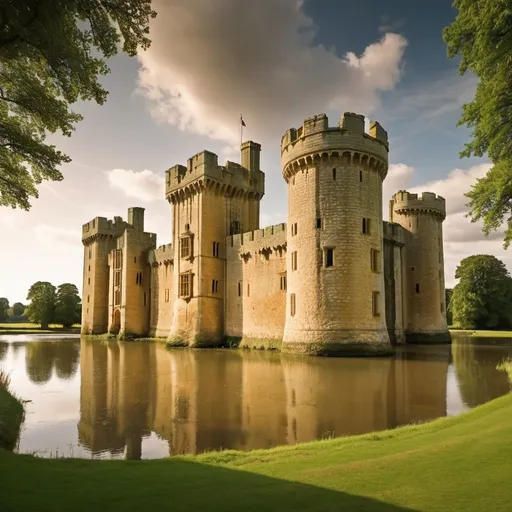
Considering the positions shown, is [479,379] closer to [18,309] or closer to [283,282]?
[283,282]

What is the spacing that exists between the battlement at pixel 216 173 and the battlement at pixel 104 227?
1586cm

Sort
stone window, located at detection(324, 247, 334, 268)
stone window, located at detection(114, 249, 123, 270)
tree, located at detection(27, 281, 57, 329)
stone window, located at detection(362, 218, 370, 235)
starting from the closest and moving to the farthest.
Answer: stone window, located at detection(324, 247, 334, 268) → stone window, located at detection(362, 218, 370, 235) → stone window, located at detection(114, 249, 123, 270) → tree, located at detection(27, 281, 57, 329)

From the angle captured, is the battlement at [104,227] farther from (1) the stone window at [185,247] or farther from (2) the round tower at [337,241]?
(2) the round tower at [337,241]

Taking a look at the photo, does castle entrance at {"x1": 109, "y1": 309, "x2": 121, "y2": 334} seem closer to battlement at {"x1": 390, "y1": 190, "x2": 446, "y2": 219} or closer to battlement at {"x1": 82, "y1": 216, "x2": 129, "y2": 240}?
battlement at {"x1": 82, "y1": 216, "x2": 129, "y2": 240}

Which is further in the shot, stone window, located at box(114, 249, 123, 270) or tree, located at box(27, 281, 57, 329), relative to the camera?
tree, located at box(27, 281, 57, 329)

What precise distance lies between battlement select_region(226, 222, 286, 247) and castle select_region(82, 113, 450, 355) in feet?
0.42

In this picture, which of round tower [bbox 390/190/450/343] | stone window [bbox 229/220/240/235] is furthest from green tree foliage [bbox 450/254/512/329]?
stone window [bbox 229/220/240/235]

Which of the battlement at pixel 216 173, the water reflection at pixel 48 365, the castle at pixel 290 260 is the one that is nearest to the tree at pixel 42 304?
the castle at pixel 290 260

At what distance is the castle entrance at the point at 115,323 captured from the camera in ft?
157

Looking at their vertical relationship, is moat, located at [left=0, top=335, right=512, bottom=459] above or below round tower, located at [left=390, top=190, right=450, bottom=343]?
below

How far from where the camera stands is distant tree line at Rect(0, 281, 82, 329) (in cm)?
6688

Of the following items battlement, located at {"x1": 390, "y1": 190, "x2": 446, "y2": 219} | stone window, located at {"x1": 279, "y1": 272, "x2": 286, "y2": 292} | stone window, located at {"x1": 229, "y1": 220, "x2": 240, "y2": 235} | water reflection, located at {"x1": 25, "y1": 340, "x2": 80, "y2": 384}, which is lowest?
water reflection, located at {"x1": 25, "y1": 340, "x2": 80, "y2": 384}

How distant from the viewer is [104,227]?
5194 centimetres

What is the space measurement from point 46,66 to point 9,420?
848 centimetres
